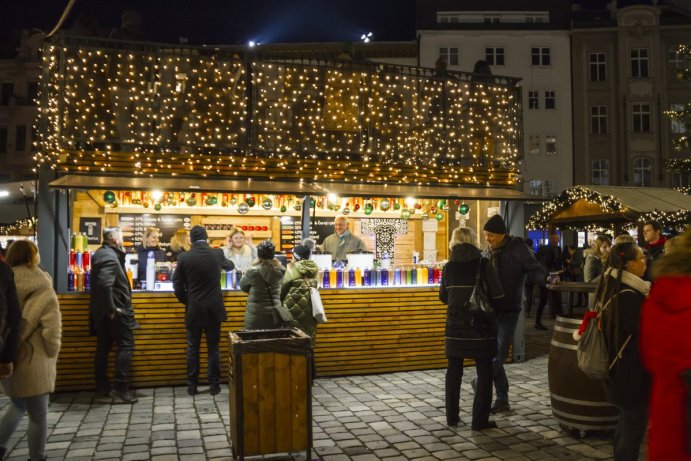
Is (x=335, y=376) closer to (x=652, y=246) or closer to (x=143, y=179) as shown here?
(x=143, y=179)

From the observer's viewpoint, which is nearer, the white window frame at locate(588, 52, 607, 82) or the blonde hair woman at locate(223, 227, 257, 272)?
the blonde hair woman at locate(223, 227, 257, 272)

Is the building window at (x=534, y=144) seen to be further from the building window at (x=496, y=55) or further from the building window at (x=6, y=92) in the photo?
the building window at (x=6, y=92)

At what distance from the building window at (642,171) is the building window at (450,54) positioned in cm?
1147

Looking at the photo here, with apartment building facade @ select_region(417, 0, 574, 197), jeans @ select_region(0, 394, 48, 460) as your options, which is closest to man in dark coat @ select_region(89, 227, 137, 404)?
jeans @ select_region(0, 394, 48, 460)

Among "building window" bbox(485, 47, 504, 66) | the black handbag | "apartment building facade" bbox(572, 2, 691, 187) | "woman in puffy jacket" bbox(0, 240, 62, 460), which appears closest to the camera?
"woman in puffy jacket" bbox(0, 240, 62, 460)

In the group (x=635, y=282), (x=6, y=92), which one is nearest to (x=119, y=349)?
(x=635, y=282)

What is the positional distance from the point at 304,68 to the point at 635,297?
6.83 metres

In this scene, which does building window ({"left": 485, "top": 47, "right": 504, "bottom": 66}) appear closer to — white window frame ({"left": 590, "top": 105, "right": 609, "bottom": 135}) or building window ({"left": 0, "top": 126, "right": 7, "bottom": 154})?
white window frame ({"left": 590, "top": 105, "right": 609, "bottom": 135})

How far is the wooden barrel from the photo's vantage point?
5.54 meters

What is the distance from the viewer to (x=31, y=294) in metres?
4.80

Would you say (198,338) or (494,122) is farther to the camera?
(494,122)

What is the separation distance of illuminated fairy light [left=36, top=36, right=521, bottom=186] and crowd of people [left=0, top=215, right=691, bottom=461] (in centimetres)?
144

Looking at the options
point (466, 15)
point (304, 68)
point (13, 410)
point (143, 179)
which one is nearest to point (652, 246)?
point (304, 68)

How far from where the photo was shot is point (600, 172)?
33812 mm
